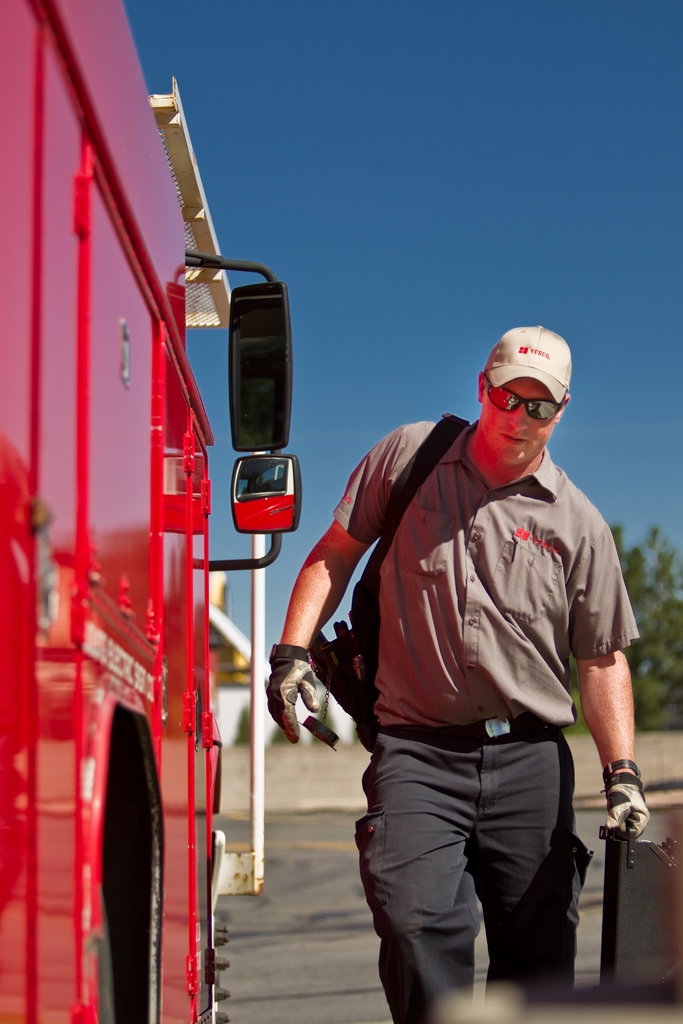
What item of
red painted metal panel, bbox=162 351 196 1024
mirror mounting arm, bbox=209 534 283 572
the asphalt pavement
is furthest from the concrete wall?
red painted metal panel, bbox=162 351 196 1024

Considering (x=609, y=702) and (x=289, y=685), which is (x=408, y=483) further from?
(x=609, y=702)

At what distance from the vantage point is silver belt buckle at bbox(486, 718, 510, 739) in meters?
3.77

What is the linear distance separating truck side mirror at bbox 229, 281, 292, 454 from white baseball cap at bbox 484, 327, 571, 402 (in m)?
0.62

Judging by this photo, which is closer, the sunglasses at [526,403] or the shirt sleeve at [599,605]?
the sunglasses at [526,403]

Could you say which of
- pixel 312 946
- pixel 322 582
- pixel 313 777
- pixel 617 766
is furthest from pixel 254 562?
pixel 313 777

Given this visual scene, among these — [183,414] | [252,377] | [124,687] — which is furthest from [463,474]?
[124,687]

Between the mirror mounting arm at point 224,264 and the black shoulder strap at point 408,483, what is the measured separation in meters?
0.69

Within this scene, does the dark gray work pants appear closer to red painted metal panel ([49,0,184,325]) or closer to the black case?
the black case

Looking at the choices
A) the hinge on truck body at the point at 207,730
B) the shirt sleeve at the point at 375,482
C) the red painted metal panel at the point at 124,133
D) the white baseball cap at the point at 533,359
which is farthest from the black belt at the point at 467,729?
the red painted metal panel at the point at 124,133

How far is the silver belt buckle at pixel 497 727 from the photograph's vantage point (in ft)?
12.4

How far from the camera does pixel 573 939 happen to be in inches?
150

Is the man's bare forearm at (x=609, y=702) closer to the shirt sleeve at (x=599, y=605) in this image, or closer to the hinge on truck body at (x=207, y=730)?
the shirt sleeve at (x=599, y=605)

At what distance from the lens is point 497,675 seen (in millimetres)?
3717

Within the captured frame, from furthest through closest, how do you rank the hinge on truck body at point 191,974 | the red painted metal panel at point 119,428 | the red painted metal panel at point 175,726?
the hinge on truck body at point 191,974 < the red painted metal panel at point 175,726 < the red painted metal panel at point 119,428
